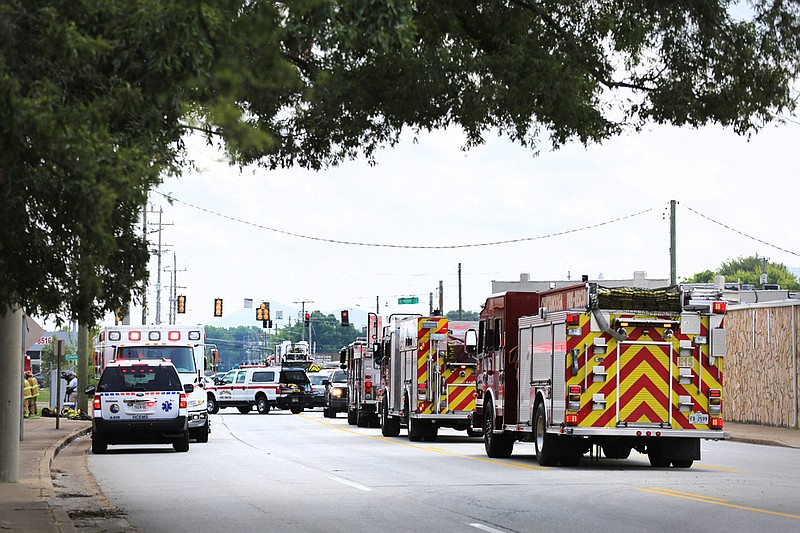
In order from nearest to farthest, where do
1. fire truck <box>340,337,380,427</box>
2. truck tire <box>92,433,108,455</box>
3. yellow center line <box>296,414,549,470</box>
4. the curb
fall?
the curb
yellow center line <box>296,414,549,470</box>
truck tire <box>92,433,108,455</box>
fire truck <box>340,337,380,427</box>

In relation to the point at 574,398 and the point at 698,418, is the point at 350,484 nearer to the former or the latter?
the point at 574,398

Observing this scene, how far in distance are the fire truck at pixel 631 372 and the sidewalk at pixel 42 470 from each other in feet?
26.5

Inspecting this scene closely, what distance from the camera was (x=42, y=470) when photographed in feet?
75.2

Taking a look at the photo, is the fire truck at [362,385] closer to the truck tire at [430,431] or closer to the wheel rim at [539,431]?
the truck tire at [430,431]

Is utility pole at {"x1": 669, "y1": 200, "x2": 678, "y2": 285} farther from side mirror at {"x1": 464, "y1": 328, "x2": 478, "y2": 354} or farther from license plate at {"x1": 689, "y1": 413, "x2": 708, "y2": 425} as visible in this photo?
license plate at {"x1": 689, "y1": 413, "x2": 708, "y2": 425}

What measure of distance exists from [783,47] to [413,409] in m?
19.9

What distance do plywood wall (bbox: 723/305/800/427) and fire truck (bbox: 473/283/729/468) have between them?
16.7 meters

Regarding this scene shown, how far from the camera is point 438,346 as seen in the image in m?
32.8

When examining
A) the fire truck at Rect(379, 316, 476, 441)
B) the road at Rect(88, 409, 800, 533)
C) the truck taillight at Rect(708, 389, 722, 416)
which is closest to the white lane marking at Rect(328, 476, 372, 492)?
the road at Rect(88, 409, 800, 533)

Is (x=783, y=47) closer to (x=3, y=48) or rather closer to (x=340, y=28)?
(x=340, y=28)

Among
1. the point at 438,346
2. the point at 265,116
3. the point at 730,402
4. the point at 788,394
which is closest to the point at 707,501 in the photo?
the point at 265,116

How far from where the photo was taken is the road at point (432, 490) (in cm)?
1516

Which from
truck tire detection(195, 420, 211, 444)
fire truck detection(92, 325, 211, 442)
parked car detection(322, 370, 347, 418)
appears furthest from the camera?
parked car detection(322, 370, 347, 418)

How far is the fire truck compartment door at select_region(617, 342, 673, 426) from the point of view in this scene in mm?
22688
